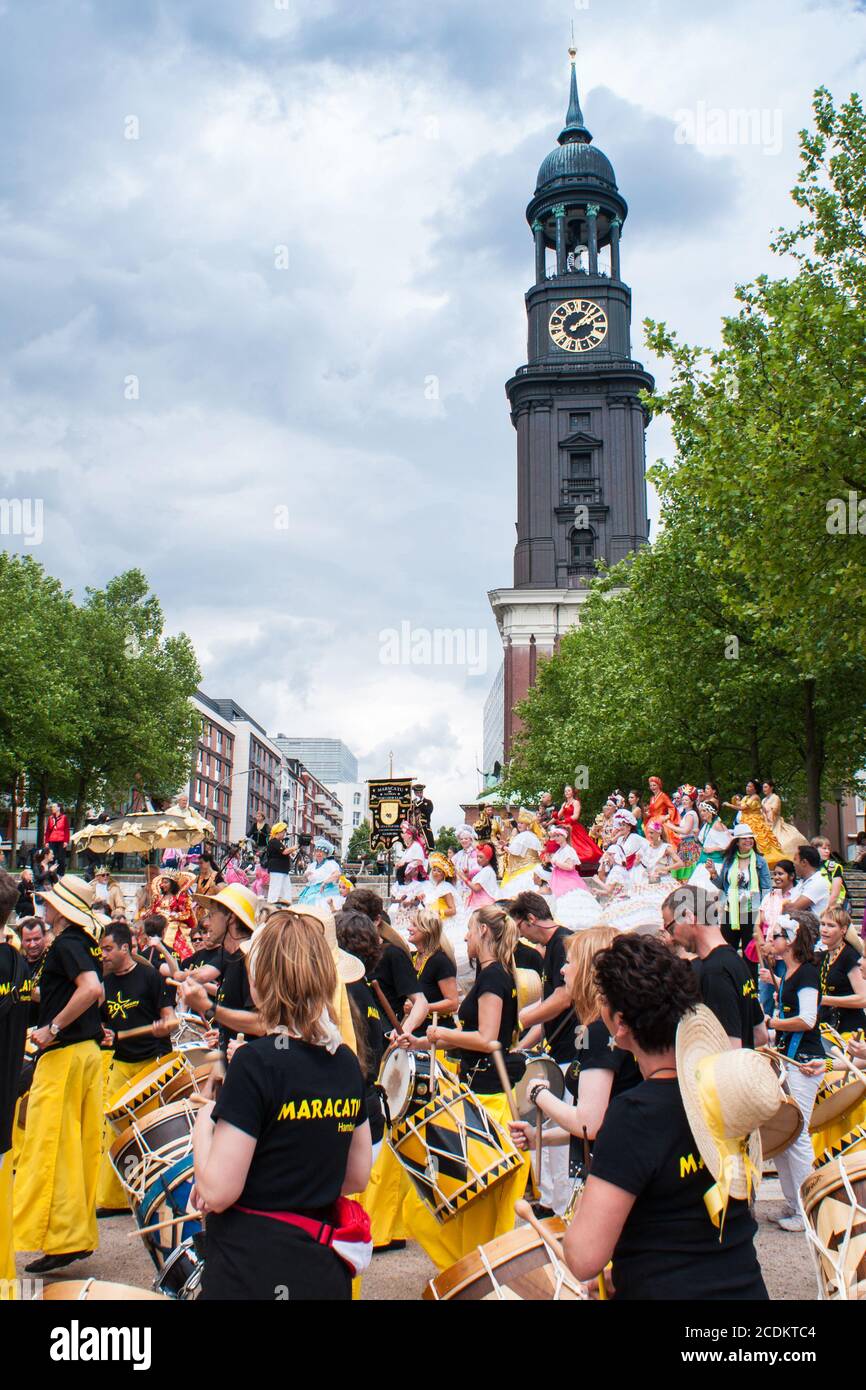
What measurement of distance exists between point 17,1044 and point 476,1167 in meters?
2.11

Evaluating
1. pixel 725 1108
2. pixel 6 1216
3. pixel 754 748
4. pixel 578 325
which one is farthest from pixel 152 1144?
pixel 578 325

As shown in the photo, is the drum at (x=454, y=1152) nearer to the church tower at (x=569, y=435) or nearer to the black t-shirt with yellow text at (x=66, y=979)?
the black t-shirt with yellow text at (x=66, y=979)

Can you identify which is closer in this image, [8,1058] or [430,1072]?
[8,1058]

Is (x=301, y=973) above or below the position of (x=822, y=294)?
below

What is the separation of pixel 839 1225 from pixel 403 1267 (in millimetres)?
3071

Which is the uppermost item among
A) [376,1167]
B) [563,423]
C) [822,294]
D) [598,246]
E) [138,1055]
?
[598,246]

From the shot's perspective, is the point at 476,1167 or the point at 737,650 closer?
the point at 476,1167

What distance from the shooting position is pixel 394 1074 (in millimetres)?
5543

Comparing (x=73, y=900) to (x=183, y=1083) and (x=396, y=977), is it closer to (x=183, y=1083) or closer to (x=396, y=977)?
(x=183, y=1083)

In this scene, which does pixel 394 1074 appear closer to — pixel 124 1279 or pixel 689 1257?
pixel 124 1279

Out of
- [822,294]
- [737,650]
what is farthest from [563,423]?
[822,294]

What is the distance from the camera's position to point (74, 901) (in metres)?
6.11

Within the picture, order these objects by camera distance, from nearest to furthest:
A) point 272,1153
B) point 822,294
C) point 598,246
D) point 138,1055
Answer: point 272,1153, point 138,1055, point 822,294, point 598,246

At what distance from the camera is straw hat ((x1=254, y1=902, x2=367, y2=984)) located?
3.54 m
